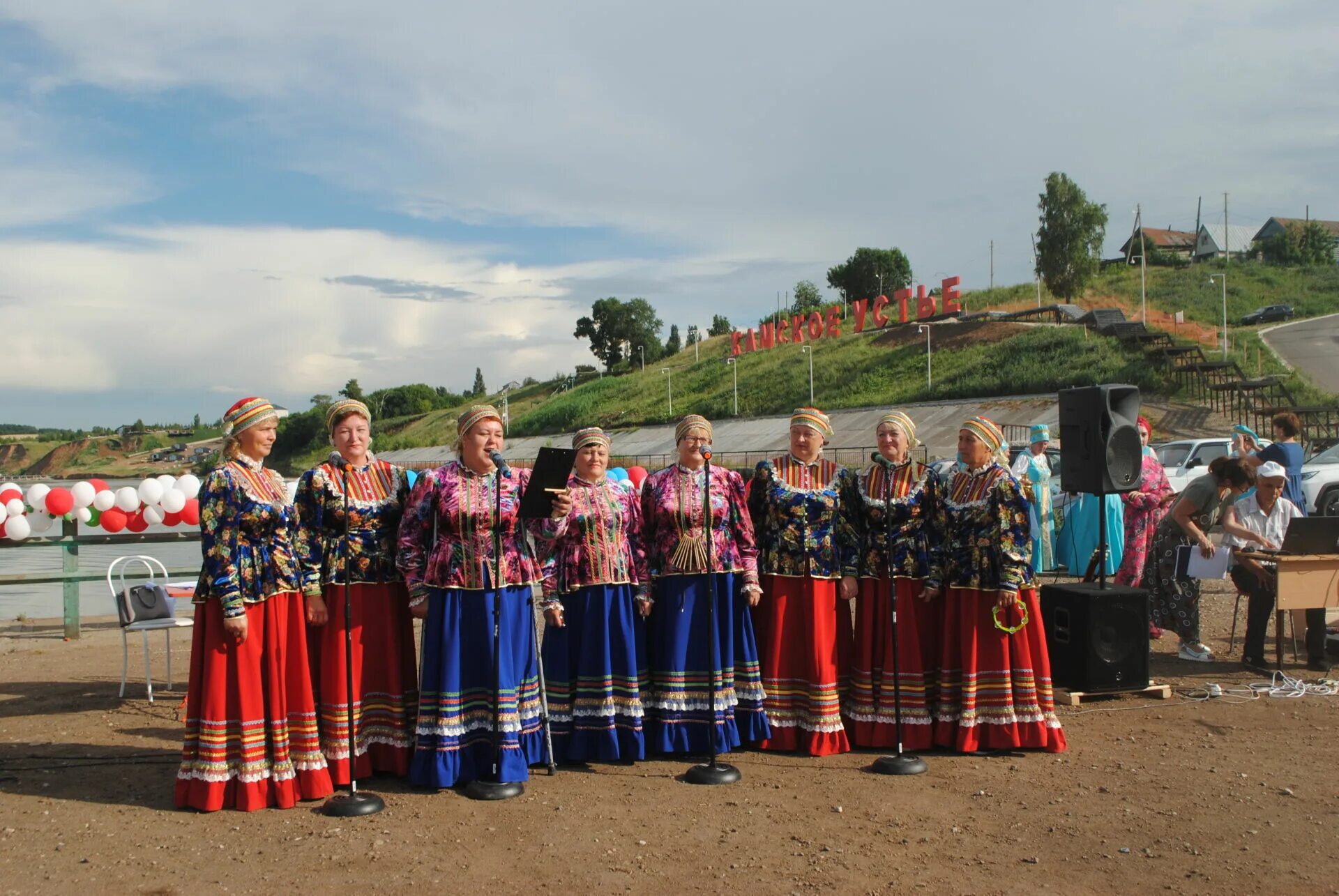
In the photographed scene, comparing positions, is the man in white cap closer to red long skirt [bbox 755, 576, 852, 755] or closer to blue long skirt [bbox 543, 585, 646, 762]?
red long skirt [bbox 755, 576, 852, 755]

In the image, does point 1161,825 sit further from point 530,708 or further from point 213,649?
point 213,649

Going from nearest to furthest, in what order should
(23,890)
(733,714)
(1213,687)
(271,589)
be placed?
(23,890) < (271,589) < (733,714) < (1213,687)

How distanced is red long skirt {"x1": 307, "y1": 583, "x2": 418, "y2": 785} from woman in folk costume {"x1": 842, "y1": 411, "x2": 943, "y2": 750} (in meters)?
2.40

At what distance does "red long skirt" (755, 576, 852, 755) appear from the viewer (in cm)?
561

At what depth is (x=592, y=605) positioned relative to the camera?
17.8 feet

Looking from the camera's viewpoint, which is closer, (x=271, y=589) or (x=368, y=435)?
(x=271, y=589)

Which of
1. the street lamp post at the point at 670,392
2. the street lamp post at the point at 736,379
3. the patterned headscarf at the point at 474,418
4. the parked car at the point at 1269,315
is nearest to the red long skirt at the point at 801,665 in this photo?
the patterned headscarf at the point at 474,418

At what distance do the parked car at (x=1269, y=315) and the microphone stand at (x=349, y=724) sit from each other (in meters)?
53.6

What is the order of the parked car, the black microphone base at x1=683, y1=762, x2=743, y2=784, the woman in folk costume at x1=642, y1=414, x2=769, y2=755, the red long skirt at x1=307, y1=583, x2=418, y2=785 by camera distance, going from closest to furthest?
the red long skirt at x1=307, y1=583, x2=418, y2=785
the black microphone base at x1=683, y1=762, x2=743, y2=784
the woman in folk costume at x1=642, y1=414, x2=769, y2=755
the parked car

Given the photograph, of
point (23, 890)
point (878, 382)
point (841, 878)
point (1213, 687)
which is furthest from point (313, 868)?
point (878, 382)

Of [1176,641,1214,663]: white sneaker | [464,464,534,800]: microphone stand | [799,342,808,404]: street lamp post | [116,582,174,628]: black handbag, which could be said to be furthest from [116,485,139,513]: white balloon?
[799,342,808,404]: street lamp post

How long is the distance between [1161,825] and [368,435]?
4.06m

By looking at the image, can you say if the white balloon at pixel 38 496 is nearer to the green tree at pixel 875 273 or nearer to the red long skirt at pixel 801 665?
the red long skirt at pixel 801 665

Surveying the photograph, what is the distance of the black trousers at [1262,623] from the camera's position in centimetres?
761
